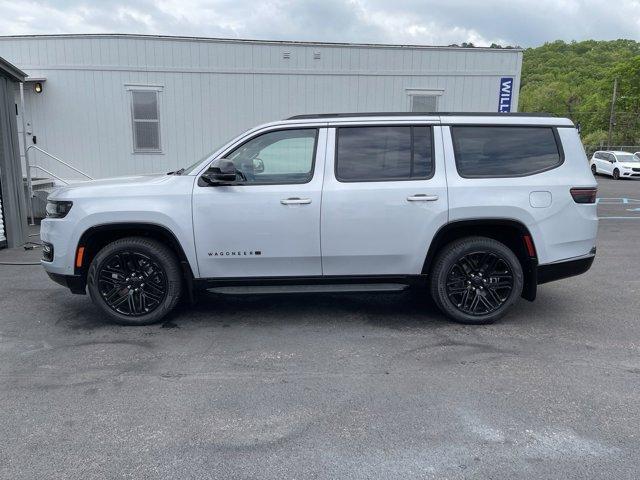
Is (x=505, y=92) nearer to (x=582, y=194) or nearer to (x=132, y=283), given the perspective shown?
(x=582, y=194)

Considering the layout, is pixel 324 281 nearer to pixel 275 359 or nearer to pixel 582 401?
pixel 275 359

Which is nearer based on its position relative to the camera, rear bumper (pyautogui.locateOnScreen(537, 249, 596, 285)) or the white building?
rear bumper (pyautogui.locateOnScreen(537, 249, 596, 285))

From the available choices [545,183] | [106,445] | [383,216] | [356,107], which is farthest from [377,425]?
[356,107]

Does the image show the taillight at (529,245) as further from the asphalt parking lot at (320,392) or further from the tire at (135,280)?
the tire at (135,280)

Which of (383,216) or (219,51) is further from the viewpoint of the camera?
(219,51)

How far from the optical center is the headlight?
4.61 m

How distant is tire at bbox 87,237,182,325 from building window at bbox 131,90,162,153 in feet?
26.3

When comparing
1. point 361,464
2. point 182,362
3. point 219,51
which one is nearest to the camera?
point 361,464

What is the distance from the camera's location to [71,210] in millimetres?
4570

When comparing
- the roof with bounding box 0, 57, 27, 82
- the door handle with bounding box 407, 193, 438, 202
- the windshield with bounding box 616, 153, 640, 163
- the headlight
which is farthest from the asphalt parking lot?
the windshield with bounding box 616, 153, 640, 163

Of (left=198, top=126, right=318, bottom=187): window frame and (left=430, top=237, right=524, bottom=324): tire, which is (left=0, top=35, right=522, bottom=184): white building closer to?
(left=198, top=126, right=318, bottom=187): window frame

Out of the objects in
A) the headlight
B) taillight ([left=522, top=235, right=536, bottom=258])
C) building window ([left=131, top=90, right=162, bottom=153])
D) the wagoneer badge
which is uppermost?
building window ([left=131, top=90, right=162, bottom=153])

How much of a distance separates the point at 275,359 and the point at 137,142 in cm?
947

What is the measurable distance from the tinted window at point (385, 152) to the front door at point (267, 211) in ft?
0.77
